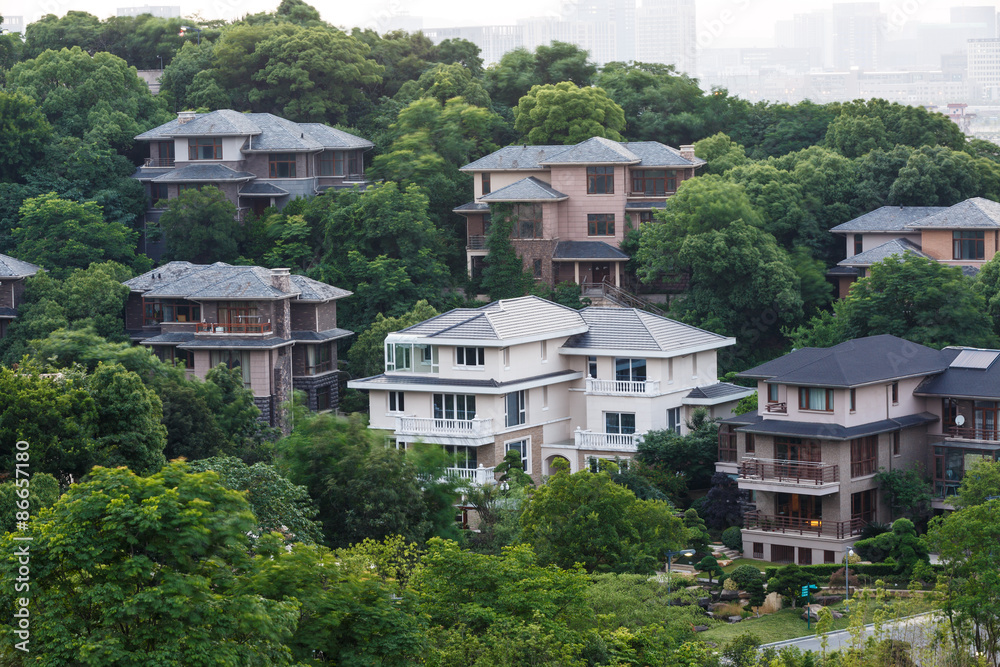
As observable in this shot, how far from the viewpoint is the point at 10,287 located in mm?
71312

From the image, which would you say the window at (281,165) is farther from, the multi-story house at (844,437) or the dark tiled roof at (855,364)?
the multi-story house at (844,437)

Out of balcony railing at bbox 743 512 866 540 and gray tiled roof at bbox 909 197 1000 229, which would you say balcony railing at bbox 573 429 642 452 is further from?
gray tiled roof at bbox 909 197 1000 229

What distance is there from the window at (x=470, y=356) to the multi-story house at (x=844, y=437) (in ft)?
29.2

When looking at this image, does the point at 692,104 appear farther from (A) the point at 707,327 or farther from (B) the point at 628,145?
(A) the point at 707,327

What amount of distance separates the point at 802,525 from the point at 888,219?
2817 cm

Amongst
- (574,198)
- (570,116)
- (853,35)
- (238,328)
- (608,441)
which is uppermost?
(853,35)

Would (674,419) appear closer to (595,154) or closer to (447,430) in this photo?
(447,430)

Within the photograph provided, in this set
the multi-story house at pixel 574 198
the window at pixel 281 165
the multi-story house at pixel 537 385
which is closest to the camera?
the multi-story house at pixel 537 385

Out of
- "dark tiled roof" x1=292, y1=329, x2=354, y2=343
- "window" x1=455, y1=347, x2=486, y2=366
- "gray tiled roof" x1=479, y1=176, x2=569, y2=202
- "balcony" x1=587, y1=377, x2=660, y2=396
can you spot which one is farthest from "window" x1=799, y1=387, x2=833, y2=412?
"gray tiled roof" x1=479, y1=176, x2=569, y2=202

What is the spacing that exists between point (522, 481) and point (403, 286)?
799 inches

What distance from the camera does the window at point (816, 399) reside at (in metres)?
51.3

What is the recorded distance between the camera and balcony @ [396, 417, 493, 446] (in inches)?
2202

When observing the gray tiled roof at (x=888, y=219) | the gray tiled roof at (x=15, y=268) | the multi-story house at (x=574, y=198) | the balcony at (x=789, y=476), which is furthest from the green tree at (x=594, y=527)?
the gray tiled roof at (x=15, y=268)

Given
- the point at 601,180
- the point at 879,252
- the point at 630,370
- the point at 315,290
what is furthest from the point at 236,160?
the point at 879,252
